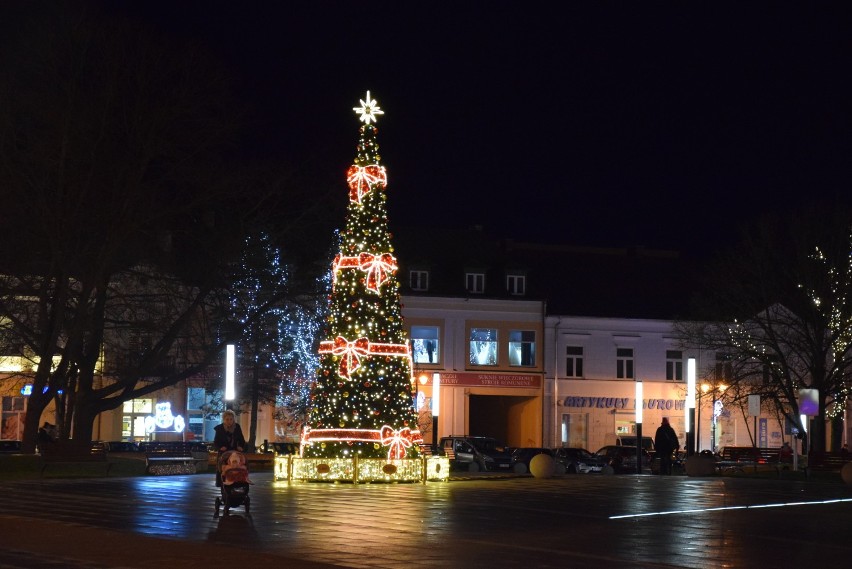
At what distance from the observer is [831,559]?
51.4 ft

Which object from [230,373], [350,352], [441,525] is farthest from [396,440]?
[441,525]

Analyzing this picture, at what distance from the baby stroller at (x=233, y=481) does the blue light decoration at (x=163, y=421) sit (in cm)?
4318

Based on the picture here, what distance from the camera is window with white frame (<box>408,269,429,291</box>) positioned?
66.4m

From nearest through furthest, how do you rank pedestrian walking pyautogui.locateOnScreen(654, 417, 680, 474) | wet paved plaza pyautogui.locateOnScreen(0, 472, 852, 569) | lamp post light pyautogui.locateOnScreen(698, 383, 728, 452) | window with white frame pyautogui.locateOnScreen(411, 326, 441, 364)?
wet paved plaza pyautogui.locateOnScreen(0, 472, 852, 569), pedestrian walking pyautogui.locateOnScreen(654, 417, 680, 474), lamp post light pyautogui.locateOnScreen(698, 383, 728, 452), window with white frame pyautogui.locateOnScreen(411, 326, 441, 364)

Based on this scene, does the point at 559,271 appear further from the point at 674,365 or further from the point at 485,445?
the point at 485,445

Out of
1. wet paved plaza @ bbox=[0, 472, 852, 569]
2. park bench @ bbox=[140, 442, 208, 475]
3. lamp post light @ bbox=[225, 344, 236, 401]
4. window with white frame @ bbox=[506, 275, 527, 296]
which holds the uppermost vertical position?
window with white frame @ bbox=[506, 275, 527, 296]

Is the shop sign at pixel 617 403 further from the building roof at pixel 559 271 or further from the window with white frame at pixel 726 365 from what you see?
the window with white frame at pixel 726 365

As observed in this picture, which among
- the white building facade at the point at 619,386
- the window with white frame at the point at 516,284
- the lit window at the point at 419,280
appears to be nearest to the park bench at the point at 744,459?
the white building facade at the point at 619,386

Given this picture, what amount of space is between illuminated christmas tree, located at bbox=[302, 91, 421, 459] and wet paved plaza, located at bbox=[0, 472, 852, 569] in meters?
1.95

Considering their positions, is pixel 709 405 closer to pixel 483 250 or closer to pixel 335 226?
pixel 483 250

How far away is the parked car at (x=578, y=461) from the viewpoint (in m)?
51.8

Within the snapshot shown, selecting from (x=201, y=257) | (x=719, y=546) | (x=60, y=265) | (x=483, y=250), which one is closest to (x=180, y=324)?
(x=201, y=257)

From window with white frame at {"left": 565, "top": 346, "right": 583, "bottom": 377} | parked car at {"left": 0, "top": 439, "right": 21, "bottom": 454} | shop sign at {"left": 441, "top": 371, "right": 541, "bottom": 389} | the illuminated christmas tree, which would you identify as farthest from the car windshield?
the illuminated christmas tree

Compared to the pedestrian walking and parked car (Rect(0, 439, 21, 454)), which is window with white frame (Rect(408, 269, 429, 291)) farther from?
the pedestrian walking
